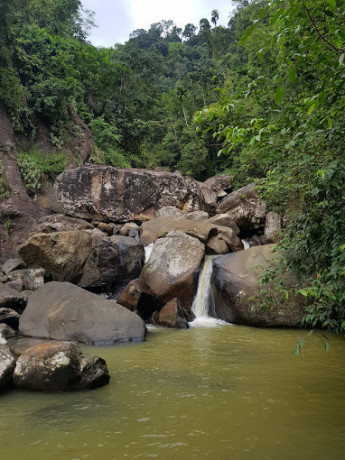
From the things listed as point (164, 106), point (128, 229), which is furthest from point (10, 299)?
point (164, 106)

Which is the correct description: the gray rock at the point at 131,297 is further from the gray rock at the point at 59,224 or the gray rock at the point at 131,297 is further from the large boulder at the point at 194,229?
the gray rock at the point at 59,224

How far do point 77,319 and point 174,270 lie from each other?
12.4ft

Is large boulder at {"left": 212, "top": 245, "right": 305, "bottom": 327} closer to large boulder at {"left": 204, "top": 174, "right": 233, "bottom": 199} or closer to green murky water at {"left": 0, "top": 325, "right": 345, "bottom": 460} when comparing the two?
green murky water at {"left": 0, "top": 325, "right": 345, "bottom": 460}

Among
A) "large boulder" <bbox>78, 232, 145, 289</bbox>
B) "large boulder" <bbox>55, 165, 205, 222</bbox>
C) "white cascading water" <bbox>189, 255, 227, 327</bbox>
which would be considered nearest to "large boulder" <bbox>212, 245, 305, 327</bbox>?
"white cascading water" <bbox>189, 255, 227, 327</bbox>

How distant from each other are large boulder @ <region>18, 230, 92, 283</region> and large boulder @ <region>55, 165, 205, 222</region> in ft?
17.9

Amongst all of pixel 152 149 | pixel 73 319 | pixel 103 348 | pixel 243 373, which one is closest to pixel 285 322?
pixel 243 373

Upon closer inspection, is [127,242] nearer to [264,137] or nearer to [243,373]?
[243,373]

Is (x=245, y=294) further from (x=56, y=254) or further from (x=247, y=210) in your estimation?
(x=247, y=210)

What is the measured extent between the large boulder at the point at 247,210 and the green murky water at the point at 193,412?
9798 mm

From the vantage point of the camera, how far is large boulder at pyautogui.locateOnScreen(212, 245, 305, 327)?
28.9 ft

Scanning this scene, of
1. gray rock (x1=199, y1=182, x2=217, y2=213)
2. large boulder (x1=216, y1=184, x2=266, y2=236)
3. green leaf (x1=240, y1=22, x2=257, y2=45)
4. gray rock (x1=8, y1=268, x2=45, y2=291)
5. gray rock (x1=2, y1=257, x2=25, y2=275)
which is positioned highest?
gray rock (x1=199, y1=182, x2=217, y2=213)

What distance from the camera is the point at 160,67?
31625 millimetres

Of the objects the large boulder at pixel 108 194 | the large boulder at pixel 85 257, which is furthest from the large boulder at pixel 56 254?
the large boulder at pixel 108 194

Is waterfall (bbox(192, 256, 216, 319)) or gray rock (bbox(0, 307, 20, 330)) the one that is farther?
waterfall (bbox(192, 256, 216, 319))
